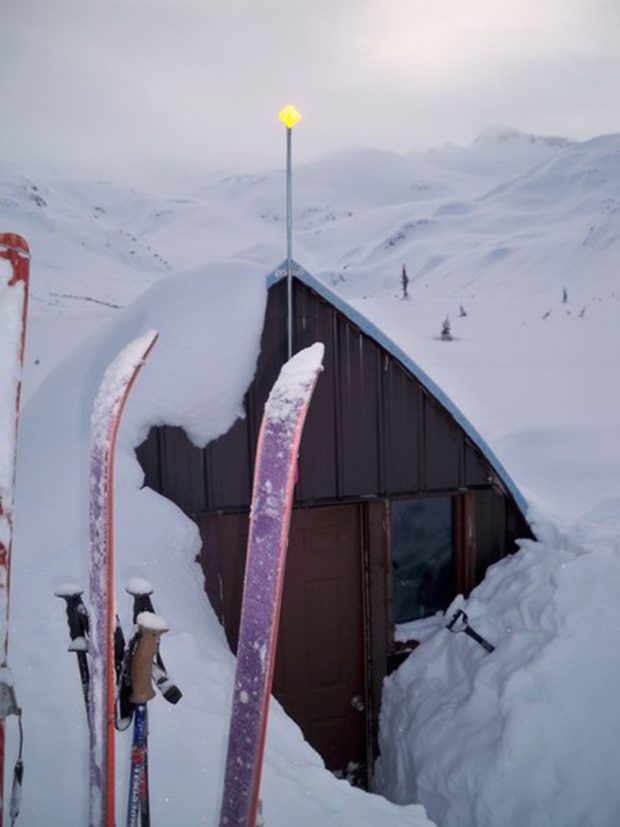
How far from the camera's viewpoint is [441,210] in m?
70.6

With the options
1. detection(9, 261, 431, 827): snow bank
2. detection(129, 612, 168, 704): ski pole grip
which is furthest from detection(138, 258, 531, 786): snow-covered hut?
detection(129, 612, 168, 704): ski pole grip

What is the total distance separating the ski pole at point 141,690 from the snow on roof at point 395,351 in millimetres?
3735

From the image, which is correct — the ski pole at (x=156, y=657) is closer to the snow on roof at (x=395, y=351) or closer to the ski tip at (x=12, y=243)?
the ski tip at (x=12, y=243)

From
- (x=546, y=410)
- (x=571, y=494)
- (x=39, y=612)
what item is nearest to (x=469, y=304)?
(x=546, y=410)

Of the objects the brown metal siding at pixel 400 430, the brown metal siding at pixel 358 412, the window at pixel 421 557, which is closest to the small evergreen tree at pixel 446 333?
the window at pixel 421 557

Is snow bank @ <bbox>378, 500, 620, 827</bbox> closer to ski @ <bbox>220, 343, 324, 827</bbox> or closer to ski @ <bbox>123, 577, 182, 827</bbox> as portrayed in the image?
ski @ <bbox>123, 577, 182, 827</bbox>

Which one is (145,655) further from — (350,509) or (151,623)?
(350,509)

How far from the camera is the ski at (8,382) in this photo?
1.64 meters

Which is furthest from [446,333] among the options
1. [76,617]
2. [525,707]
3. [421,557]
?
[76,617]

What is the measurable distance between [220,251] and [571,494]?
53248 millimetres

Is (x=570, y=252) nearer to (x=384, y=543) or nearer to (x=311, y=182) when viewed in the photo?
(x=384, y=543)

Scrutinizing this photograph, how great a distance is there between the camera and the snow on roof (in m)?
5.05

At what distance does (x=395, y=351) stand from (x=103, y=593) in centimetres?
403

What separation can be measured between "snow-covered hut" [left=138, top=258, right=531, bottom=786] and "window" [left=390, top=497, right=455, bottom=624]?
1 centimetres
